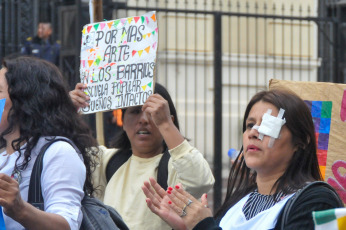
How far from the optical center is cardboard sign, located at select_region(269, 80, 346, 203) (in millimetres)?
4047

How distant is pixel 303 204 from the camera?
2.93 meters

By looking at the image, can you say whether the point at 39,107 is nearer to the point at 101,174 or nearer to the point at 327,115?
the point at 101,174

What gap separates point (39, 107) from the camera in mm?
3273

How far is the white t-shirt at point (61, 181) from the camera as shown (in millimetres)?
3023

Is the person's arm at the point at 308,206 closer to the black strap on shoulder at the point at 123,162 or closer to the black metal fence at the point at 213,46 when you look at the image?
the black strap on shoulder at the point at 123,162

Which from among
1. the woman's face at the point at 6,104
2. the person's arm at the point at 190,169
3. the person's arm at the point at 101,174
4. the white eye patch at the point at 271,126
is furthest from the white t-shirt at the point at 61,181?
the person's arm at the point at 101,174

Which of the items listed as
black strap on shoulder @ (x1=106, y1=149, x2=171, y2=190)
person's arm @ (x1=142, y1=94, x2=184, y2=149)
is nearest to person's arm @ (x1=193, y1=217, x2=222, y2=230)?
person's arm @ (x1=142, y1=94, x2=184, y2=149)

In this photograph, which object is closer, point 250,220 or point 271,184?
point 250,220

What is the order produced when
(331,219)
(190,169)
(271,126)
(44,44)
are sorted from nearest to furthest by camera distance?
(331,219), (271,126), (190,169), (44,44)

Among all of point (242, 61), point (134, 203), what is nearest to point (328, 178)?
point (134, 203)

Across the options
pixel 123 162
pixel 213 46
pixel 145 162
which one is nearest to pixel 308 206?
pixel 145 162

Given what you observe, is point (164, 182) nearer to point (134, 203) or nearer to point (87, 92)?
point (134, 203)

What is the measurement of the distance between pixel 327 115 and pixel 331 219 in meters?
1.72

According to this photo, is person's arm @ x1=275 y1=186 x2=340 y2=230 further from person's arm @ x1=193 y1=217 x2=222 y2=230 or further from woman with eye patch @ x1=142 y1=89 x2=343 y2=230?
person's arm @ x1=193 y1=217 x2=222 y2=230
